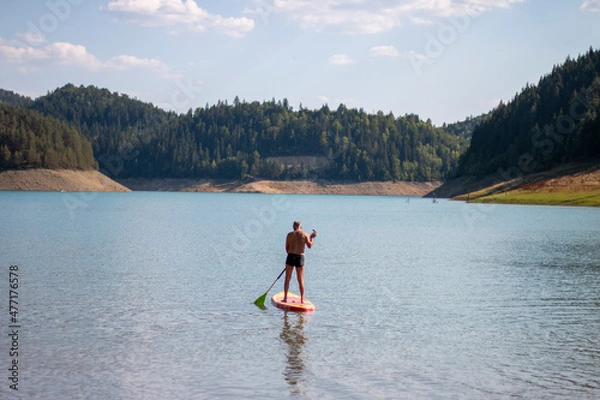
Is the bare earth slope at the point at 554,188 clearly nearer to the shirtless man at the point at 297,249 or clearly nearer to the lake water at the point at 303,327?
the lake water at the point at 303,327

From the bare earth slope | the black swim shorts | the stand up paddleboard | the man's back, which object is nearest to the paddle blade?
the stand up paddleboard

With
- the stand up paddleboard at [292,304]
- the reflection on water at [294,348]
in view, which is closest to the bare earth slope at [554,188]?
the stand up paddleboard at [292,304]

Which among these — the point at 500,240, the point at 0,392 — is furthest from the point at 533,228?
the point at 0,392

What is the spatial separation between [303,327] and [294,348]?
290 centimetres

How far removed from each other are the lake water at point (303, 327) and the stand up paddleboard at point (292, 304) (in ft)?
1.37

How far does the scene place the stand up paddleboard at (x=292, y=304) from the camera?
25391mm

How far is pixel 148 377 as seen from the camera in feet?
54.9

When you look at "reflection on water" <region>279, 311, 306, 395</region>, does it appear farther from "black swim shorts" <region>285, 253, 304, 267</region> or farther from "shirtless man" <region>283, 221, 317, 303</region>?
"black swim shorts" <region>285, 253, 304, 267</region>

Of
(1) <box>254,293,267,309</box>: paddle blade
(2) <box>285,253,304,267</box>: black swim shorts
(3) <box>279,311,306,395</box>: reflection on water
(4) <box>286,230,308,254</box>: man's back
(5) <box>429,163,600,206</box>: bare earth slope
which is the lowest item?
(3) <box>279,311,306,395</box>: reflection on water

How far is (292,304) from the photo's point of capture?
84.8ft

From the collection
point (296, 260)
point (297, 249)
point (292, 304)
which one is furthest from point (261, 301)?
point (297, 249)

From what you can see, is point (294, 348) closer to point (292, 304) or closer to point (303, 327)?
point (303, 327)

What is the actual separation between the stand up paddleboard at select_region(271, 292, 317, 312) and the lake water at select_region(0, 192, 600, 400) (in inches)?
16.4

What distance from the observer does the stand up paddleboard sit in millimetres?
25391
